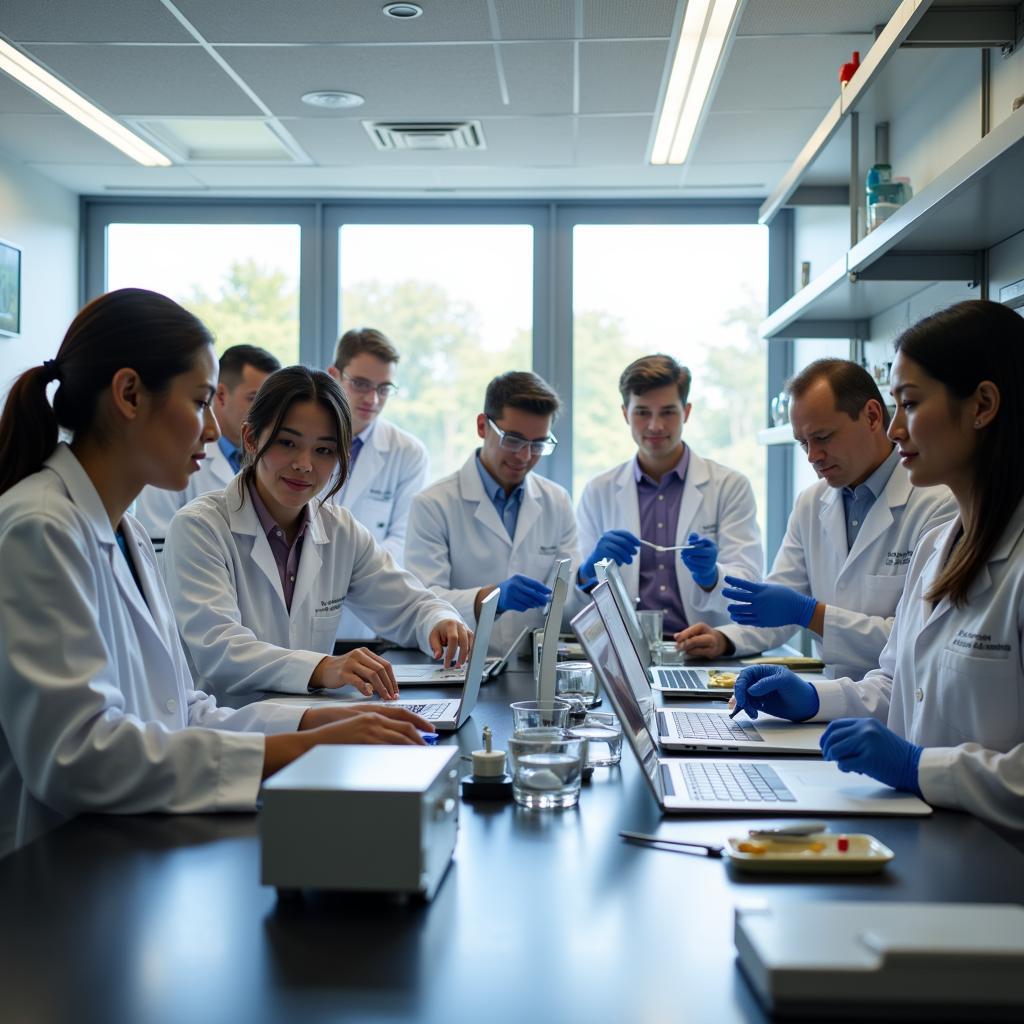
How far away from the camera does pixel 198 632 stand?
2428 mm

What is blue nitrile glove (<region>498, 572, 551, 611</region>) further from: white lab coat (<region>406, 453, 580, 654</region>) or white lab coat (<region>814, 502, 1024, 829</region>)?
white lab coat (<region>814, 502, 1024, 829</region>)

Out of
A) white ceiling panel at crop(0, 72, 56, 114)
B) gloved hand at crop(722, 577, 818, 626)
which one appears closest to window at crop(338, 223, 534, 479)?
white ceiling panel at crop(0, 72, 56, 114)

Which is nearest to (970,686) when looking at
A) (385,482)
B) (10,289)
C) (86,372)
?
(86,372)

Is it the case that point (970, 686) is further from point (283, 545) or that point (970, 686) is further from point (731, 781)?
point (283, 545)

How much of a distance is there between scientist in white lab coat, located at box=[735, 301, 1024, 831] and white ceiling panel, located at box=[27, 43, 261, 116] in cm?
314

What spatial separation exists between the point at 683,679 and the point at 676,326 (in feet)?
12.7

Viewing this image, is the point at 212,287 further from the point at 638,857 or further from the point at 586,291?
the point at 638,857

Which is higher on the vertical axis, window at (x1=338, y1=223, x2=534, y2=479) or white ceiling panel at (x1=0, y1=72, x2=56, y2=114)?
white ceiling panel at (x1=0, y1=72, x2=56, y2=114)

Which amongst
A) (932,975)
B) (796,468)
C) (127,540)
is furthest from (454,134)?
(932,975)

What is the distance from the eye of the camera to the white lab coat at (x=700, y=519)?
153 inches

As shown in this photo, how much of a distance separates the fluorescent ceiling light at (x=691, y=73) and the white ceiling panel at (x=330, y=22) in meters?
0.71

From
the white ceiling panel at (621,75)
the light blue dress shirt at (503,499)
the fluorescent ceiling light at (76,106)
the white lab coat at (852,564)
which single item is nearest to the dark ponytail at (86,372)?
the white lab coat at (852,564)

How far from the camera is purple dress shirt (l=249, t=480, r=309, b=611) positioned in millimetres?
2670

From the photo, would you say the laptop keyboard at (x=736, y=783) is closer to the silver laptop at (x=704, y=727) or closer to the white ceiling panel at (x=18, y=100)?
the silver laptop at (x=704, y=727)
